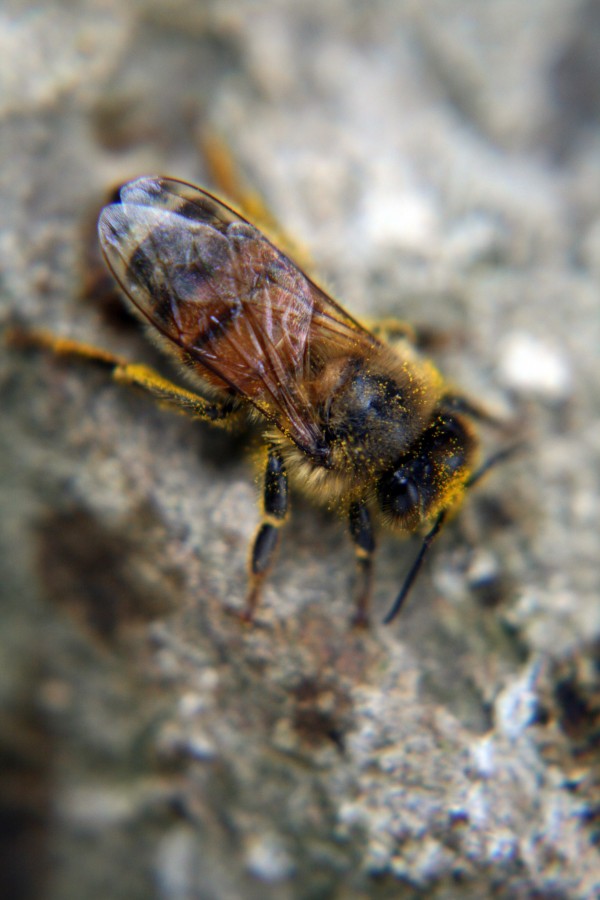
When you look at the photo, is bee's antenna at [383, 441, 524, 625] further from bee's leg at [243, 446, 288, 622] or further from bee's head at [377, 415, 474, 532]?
bee's leg at [243, 446, 288, 622]

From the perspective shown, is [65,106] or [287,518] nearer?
[287,518]

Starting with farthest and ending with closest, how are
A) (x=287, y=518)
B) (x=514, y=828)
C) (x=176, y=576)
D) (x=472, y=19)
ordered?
1. (x=472, y=19)
2. (x=176, y=576)
3. (x=287, y=518)
4. (x=514, y=828)

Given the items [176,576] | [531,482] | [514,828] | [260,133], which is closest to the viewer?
[514,828]

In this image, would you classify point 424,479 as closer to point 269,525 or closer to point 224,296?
point 269,525

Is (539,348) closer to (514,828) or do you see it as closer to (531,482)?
(531,482)

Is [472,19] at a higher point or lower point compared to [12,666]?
higher

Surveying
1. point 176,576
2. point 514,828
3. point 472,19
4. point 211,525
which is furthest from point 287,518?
point 472,19
